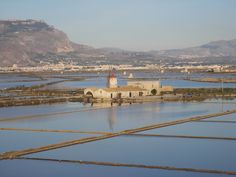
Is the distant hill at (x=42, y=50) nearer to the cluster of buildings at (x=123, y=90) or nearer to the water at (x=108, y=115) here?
the cluster of buildings at (x=123, y=90)

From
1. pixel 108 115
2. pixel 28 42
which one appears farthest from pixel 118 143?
pixel 28 42

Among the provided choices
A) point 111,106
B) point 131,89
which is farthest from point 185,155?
point 131,89

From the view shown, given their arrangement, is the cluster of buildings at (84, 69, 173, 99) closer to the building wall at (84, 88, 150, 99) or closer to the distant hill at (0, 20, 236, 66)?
the building wall at (84, 88, 150, 99)

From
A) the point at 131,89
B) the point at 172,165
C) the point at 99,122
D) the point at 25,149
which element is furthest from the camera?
the point at 131,89

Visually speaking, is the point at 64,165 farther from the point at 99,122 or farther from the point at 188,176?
the point at 99,122

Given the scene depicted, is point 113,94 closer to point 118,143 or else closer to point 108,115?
point 108,115

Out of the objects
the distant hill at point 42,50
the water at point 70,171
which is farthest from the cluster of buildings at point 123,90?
the distant hill at point 42,50

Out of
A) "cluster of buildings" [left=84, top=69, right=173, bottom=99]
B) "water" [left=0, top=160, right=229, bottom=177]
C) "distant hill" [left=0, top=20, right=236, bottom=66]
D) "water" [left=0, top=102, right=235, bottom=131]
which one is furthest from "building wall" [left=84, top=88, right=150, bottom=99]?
"distant hill" [left=0, top=20, right=236, bottom=66]

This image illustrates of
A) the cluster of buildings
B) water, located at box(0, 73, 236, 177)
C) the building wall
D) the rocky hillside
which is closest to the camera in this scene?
water, located at box(0, 73, 236, 177)
